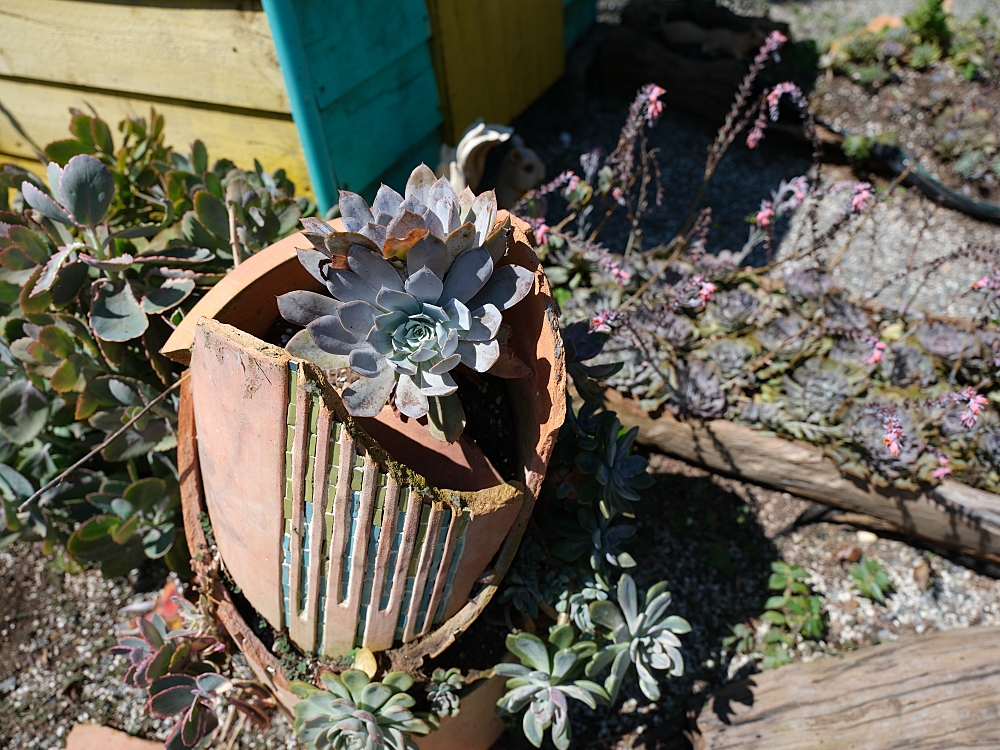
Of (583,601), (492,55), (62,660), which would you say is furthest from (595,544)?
(492,55)

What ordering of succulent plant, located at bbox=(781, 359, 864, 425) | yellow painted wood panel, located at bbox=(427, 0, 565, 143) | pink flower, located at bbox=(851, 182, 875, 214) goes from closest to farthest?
1. pink flower, located at bbox=(851, 182, 875, 214)
2. succulent plant, located at bbox=(781, 359, 864, 425)
3. yellow painted wood panel, located at bbox=(427, 0, 565, 143)

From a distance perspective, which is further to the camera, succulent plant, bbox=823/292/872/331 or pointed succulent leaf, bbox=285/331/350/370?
succulent plant, bbox=823/292/872/331

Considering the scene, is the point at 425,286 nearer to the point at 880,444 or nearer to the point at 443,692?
the point at 443,692

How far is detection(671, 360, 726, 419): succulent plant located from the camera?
1932mm

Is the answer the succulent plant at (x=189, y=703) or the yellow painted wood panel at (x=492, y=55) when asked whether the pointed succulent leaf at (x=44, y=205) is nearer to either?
the succulent plant at (x=189, y=703)

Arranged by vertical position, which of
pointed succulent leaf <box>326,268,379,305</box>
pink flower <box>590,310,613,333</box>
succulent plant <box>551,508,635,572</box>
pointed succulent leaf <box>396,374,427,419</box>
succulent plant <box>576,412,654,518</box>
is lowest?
succulent plant <box>551,508,635,572</box>

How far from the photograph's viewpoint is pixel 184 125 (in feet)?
7.13

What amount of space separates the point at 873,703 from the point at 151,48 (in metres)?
2.57

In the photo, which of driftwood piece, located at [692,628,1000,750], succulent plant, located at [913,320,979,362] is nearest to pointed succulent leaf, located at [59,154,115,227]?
driftwood piece, located at [692,628,1000,750]

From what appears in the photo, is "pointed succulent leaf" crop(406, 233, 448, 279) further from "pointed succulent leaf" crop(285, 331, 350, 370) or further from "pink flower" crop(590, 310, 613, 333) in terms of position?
"pink flower" crop(590, 310, 613, 333)

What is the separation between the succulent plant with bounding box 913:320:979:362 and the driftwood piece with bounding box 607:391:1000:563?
0.40 meters

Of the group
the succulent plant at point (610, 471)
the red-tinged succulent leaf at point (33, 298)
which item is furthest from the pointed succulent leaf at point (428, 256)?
the red-tinged succulent leaf at point (33, 298)

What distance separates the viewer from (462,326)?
37.8 inches

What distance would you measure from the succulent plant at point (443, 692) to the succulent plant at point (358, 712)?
0.16ft
